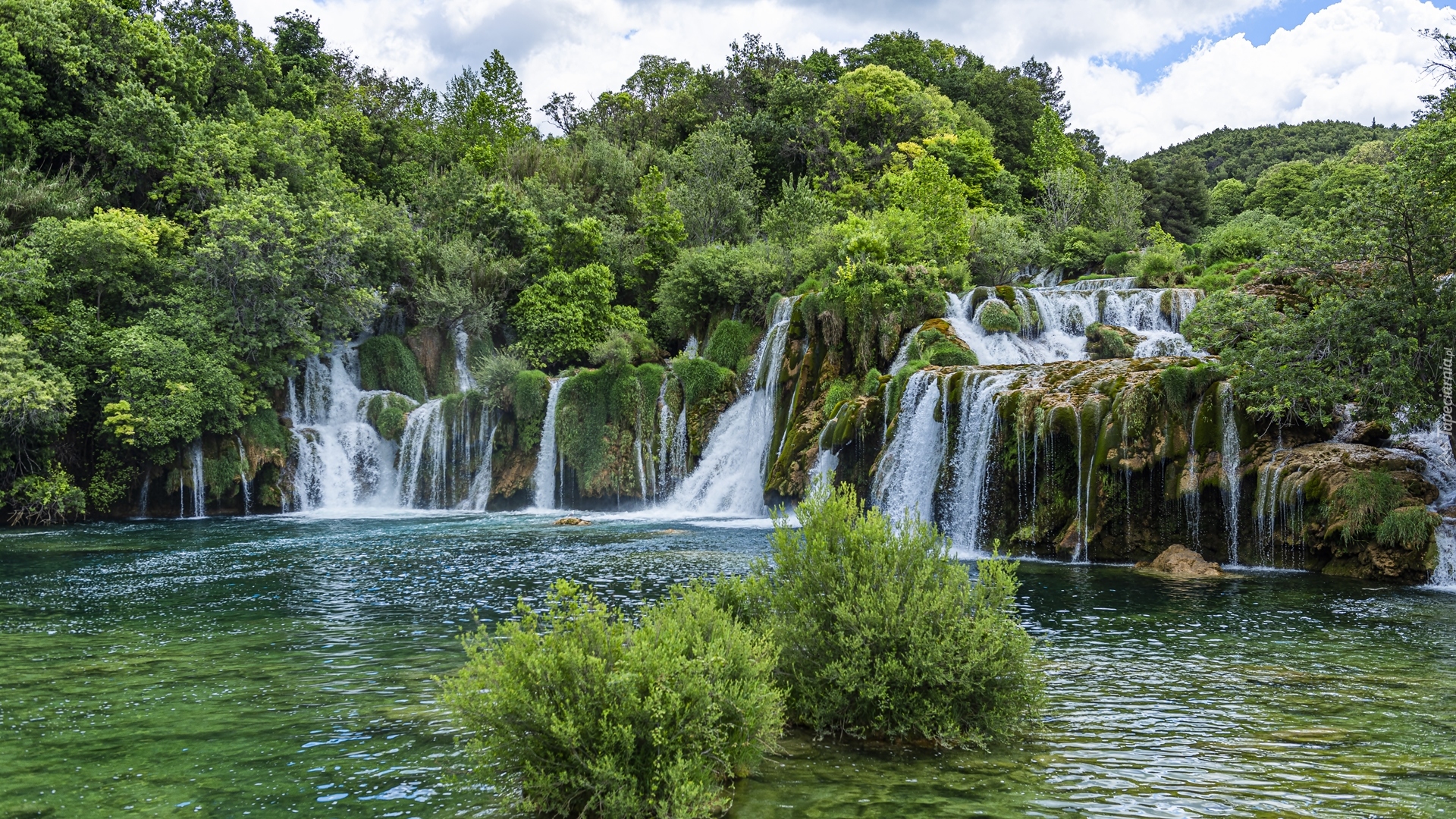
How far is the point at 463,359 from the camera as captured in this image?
38375mm

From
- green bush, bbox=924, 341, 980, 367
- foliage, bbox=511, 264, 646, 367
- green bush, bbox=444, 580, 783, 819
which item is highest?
foliage, bbox=511, 264, 646, 367

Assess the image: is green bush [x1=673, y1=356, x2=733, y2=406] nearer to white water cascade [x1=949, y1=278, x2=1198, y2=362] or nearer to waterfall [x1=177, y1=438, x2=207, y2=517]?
white water cascade [x1=949, y1=278, x2=1198, y2=362]

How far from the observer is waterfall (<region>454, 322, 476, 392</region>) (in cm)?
3819

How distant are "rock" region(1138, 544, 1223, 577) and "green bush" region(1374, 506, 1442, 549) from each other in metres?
2.69

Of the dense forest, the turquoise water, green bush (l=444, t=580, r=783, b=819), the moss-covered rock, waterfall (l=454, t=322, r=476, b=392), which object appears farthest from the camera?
waterfall (l=454, t=322, r=476, b=392)

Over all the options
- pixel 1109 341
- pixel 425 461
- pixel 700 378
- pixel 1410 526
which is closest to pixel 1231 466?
pixel 1410 526

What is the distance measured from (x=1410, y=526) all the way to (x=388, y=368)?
3327 centimetres

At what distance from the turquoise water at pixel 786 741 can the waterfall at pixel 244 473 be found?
13.4 meters

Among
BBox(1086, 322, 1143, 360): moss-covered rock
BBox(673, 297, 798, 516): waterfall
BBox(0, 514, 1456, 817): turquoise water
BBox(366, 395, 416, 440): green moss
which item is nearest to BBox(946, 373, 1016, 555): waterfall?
BBox(0, 514, 1456, 817): turquoise water

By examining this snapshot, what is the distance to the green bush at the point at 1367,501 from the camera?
15211 millimetres

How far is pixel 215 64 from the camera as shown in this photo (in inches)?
1576

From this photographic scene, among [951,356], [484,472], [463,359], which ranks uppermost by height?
[463,359]

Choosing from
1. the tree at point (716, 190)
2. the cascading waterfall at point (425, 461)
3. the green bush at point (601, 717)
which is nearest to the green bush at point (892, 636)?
the green bush at point (601, 717)

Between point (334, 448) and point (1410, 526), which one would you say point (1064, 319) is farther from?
point (334, 448)
